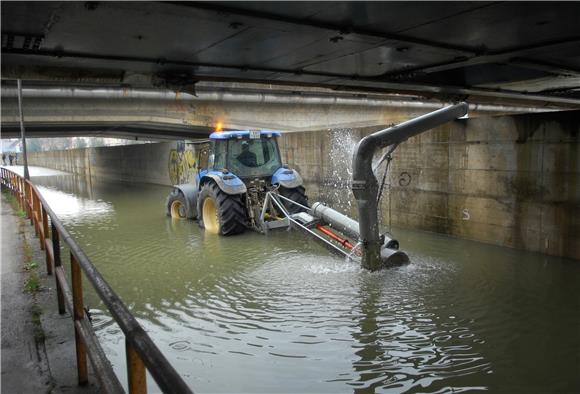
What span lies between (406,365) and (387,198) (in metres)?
7.20

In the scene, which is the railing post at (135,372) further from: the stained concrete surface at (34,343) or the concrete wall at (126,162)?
the concrete wall at (126,162)

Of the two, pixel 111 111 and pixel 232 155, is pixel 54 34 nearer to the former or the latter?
pixel 232 155

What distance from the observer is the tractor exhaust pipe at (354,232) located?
6.79m

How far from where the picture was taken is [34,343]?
3.71 m

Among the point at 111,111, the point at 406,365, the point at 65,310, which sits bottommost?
the point at 406,365

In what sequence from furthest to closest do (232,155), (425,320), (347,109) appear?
(347,109)
(232,155)
(425,320)

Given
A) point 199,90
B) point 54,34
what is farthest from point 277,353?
point 199,90

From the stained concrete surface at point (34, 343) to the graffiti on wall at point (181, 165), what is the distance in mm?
14524

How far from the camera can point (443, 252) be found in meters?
8.32

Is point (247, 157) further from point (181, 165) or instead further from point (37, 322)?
point (181, 165)

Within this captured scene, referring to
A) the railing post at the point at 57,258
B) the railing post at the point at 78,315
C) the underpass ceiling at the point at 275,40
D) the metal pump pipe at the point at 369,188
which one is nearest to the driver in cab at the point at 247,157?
the underpass ceiling at the point at 275,40

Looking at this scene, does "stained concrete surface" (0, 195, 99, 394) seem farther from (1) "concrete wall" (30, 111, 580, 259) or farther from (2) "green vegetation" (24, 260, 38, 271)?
(1) "concrete wall" (30, 111, 580, 259)

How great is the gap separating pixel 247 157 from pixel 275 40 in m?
6.12

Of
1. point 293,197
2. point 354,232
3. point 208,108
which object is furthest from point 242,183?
point 208,108
